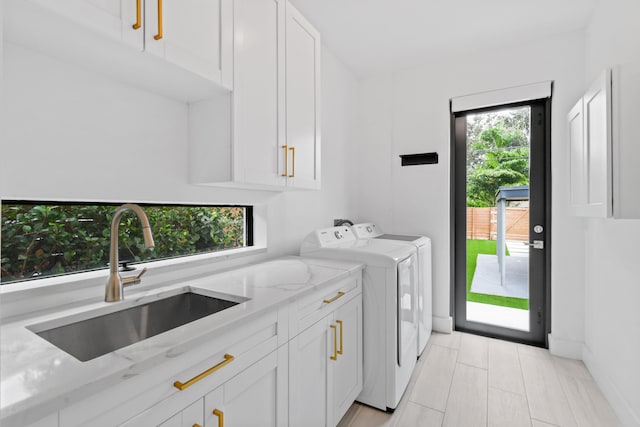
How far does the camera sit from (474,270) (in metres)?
2.98

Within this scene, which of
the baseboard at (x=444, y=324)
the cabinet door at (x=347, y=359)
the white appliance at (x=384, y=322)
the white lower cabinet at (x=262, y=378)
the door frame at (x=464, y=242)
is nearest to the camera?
the white lower cabinet at (x=262, y=378)

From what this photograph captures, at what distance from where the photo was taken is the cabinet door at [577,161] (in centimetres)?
186

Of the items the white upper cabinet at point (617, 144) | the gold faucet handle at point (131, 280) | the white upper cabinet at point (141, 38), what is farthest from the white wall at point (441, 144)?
the gold faucet handle at point (131, 280)

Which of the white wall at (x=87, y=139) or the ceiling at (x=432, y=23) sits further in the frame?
the ceiling at (x=432, y=23)

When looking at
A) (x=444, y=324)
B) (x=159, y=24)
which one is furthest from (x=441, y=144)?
(x=159, y=24)

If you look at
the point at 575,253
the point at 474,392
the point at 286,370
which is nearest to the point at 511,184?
the point at 575,253

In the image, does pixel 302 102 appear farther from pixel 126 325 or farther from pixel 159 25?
pixel 126 325

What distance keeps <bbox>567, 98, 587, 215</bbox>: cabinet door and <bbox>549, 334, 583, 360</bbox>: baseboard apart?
1.15 m

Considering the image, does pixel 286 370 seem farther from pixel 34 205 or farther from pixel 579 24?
pixel 579 24

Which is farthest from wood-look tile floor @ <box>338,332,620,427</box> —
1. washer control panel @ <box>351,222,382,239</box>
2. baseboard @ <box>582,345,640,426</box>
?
washer control panel @ <box>351,222,382,239</box>

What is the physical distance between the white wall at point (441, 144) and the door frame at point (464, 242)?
0.08 m

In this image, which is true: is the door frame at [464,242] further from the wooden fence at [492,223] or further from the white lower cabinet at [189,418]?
the white lower cabinet at [189,418]

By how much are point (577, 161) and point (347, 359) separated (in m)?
1.94

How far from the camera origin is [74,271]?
1254mm
